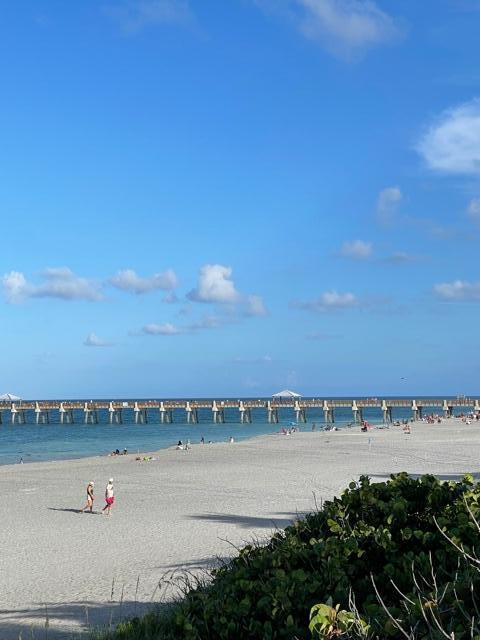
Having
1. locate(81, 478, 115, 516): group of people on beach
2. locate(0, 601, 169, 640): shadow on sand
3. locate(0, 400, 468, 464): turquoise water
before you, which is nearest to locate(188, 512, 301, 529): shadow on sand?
locate(81, 478, 115, 516): group of people on beach

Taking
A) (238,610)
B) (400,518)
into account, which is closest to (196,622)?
(238,610)

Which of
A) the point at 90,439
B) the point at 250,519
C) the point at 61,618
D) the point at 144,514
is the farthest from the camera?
the point at 90,439

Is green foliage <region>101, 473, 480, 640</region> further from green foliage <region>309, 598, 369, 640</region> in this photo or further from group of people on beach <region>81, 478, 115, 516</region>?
group of people on beach <region>81, 478, 115, 516</region>

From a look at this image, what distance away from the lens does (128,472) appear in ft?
109

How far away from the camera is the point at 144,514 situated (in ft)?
68.1

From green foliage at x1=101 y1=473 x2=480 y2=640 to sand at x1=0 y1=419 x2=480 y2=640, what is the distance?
1684 millimetres

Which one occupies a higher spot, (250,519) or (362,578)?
(362,578)

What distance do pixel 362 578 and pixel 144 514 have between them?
55.9ft

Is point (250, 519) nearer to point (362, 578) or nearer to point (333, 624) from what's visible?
point (362, 578)

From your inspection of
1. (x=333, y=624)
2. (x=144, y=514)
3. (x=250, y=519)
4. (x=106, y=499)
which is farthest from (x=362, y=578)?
(x=106, y=499)

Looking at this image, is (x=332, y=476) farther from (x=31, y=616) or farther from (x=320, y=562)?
(x=320, y=562)

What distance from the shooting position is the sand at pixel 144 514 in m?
11.7

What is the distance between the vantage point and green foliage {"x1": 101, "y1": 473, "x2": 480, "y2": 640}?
3.60 m

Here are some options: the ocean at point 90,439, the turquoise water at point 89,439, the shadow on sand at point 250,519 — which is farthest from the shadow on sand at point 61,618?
the turquoise water at point 89,439
